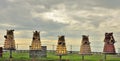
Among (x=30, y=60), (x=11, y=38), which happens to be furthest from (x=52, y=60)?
(x=11, y=38)

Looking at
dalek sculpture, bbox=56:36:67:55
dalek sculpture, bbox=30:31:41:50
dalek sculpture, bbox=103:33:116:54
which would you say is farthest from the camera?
dalek sculpture, bbox=56:36:67:55

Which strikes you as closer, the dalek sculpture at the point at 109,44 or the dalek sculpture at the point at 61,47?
the dalek sculpture at the point at 109,44

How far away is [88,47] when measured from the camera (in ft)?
169

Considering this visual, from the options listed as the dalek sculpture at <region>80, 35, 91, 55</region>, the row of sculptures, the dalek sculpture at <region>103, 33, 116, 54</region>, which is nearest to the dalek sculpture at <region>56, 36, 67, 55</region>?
the row of sculptures

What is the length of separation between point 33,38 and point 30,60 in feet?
12.3

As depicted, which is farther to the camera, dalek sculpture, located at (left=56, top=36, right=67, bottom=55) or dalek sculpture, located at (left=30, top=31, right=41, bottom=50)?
dalek sculpture, located at (left=56, top=36, right=67, bottom=55)

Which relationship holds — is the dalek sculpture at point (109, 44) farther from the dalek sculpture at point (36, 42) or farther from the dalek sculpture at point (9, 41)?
the dalek sculpture at point (9, 41)

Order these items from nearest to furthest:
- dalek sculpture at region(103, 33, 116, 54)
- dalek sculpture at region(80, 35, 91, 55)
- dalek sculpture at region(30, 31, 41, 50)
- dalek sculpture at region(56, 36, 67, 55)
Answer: dalek sculpture at region(103, 33, 116, 54)
dalek sculpture at region(30, 31, 41, 50)
dalek sculpture at region(56, 36, 67, 55)
dalek sculpture at region(80, 35, 91, 55)

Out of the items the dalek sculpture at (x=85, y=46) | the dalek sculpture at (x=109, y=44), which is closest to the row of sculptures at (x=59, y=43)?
the dalek sculpture at (x=109, y=44)

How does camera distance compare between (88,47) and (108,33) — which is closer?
(108,33)

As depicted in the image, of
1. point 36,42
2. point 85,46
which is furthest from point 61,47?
point 85,46

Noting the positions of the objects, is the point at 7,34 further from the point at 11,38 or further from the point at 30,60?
the point at 30,60

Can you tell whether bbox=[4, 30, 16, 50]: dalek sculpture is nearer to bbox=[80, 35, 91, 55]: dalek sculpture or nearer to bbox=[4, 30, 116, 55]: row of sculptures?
bbox=[4, 30, 116, 55]: row of sculptures

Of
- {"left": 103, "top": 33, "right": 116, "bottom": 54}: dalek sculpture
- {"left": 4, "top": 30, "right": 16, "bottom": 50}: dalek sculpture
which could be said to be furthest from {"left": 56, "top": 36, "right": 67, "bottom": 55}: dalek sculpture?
{"left": 4, "top": 30, "right": 16, "bottom": 50}: dalek sculpture
